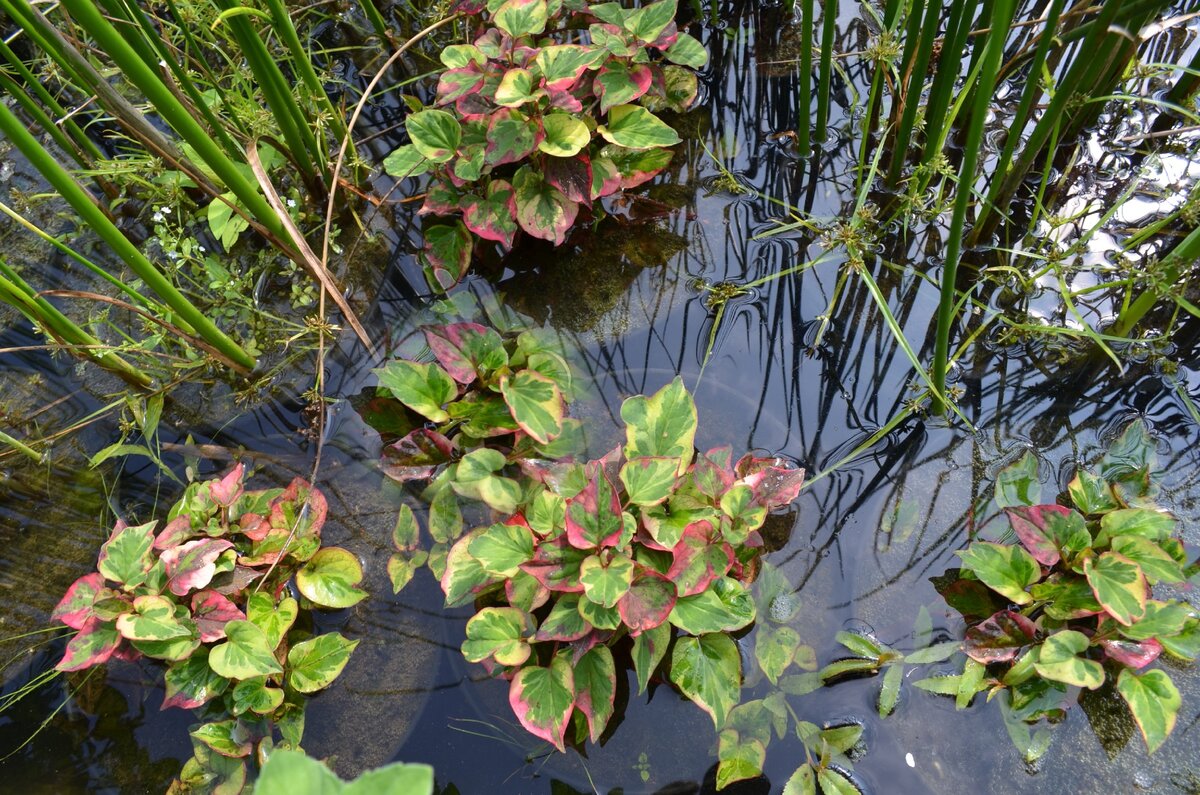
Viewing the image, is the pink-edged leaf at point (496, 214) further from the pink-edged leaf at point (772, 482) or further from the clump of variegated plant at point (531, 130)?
the pink-edged leaf at point (772, 482)

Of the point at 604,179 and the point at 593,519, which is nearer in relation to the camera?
the point at 593,519

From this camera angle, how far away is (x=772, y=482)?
147 cm

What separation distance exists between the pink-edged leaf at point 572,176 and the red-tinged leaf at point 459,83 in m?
0.23

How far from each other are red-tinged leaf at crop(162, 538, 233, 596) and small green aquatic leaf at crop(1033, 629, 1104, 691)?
4.61 ft

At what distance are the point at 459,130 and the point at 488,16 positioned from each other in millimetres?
593

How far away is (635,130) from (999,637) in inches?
49.2

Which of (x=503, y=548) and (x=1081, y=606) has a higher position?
(x=503, y=548)

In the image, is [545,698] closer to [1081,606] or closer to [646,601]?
[646,601]

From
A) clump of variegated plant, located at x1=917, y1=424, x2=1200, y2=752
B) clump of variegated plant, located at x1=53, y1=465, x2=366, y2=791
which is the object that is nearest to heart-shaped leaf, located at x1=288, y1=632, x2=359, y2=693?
clump of variegated plant, located at x1=53, y1=465, x2=366, y2=791

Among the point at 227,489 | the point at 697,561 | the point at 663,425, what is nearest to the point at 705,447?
the point at 663,425

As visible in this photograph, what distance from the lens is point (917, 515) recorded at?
1.56 metres

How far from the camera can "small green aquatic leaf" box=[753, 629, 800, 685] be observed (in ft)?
4.59

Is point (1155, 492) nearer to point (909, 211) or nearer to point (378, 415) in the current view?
point (909, 211)

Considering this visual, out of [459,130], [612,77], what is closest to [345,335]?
[459,130]
